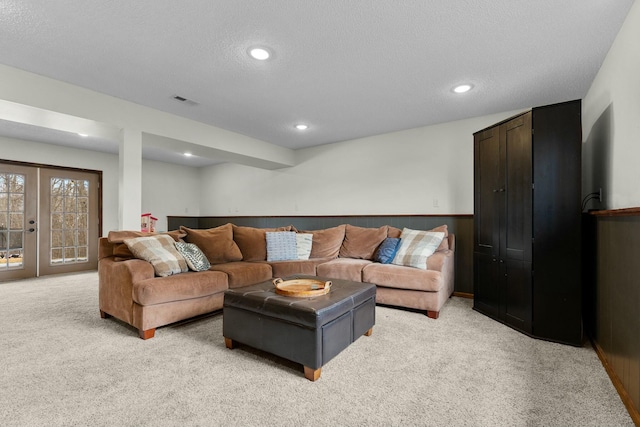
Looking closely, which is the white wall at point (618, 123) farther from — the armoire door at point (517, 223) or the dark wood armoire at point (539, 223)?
the armoire door at point (517, 223)

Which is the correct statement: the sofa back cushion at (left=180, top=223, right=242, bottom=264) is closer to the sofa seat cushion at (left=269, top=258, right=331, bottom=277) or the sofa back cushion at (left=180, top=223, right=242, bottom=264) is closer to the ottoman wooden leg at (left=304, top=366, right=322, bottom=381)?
the sofa seat cushion at (left=269, top=258, right=331, bottom=277)

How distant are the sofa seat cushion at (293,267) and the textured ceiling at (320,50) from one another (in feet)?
6.05

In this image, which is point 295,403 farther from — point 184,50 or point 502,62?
point 502,62

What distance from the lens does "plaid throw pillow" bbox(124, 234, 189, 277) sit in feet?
8.93

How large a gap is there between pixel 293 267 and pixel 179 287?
1362 millimetres

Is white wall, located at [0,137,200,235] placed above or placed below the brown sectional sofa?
above

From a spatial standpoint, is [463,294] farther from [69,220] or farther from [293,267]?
[69,220]

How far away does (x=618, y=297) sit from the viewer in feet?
5.84

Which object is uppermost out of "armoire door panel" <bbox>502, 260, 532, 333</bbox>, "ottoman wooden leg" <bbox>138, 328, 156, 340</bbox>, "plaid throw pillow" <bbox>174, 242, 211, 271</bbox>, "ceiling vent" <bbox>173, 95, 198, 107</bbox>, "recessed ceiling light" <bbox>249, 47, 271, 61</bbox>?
"recessed ceiling light" <bbox>249, 47, 271, 61</bbox>

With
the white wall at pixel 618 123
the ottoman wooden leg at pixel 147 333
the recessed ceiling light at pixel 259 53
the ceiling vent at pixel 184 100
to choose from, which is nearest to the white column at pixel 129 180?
the ceiling vent at pixel 184 100

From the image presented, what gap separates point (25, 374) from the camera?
1.89m

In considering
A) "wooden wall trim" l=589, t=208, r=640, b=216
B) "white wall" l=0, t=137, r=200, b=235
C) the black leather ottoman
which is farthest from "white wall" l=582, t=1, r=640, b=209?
"white wall" l=0, t=137, r=200, b=235

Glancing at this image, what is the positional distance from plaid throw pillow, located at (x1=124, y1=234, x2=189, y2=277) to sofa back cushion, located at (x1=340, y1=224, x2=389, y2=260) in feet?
6.84

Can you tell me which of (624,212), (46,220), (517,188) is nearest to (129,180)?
(46,220)
